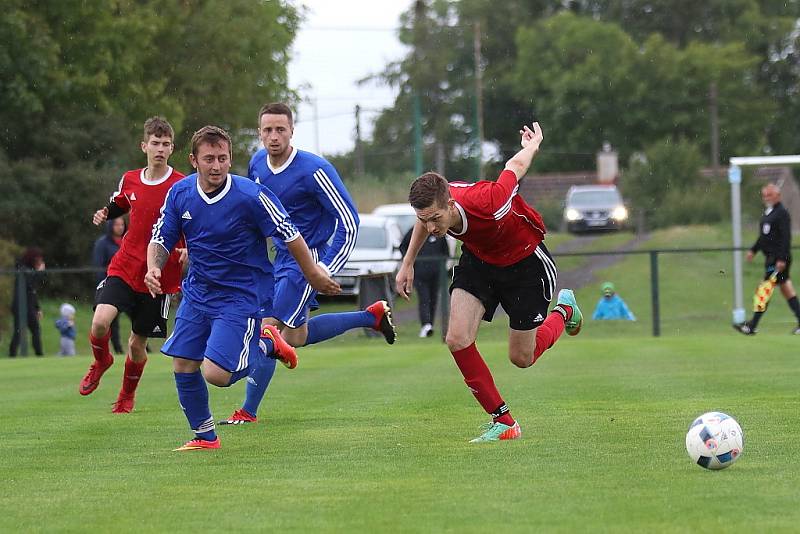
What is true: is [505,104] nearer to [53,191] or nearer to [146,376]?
[53,191]

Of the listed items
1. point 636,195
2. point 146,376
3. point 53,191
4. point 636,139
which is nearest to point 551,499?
point 146,376

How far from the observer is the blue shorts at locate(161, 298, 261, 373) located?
311 inches

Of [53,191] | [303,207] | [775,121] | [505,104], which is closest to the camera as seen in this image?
[303,207]

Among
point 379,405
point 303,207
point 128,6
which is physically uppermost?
point 128,6

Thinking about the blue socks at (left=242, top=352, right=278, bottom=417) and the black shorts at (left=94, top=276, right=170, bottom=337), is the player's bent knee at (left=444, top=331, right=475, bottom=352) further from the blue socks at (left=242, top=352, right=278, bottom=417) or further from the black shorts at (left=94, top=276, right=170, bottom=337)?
the black shorts at (left=94, top=276, right=170, bottom=337)

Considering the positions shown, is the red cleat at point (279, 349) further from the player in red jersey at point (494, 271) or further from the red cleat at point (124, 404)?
the red cleat at point (124, 404)

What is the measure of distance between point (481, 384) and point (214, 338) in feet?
5.37

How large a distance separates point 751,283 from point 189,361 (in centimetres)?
2874

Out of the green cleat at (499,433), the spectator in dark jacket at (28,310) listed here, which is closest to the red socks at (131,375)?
the green cleat at (499,433)

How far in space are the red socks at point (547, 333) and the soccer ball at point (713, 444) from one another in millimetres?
2135

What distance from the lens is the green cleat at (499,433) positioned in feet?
26.8

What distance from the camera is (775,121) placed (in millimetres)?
72000

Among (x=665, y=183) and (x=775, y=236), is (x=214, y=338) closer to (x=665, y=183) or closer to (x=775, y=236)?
(x=775, y=236)

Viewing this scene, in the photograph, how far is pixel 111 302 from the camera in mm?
10484
